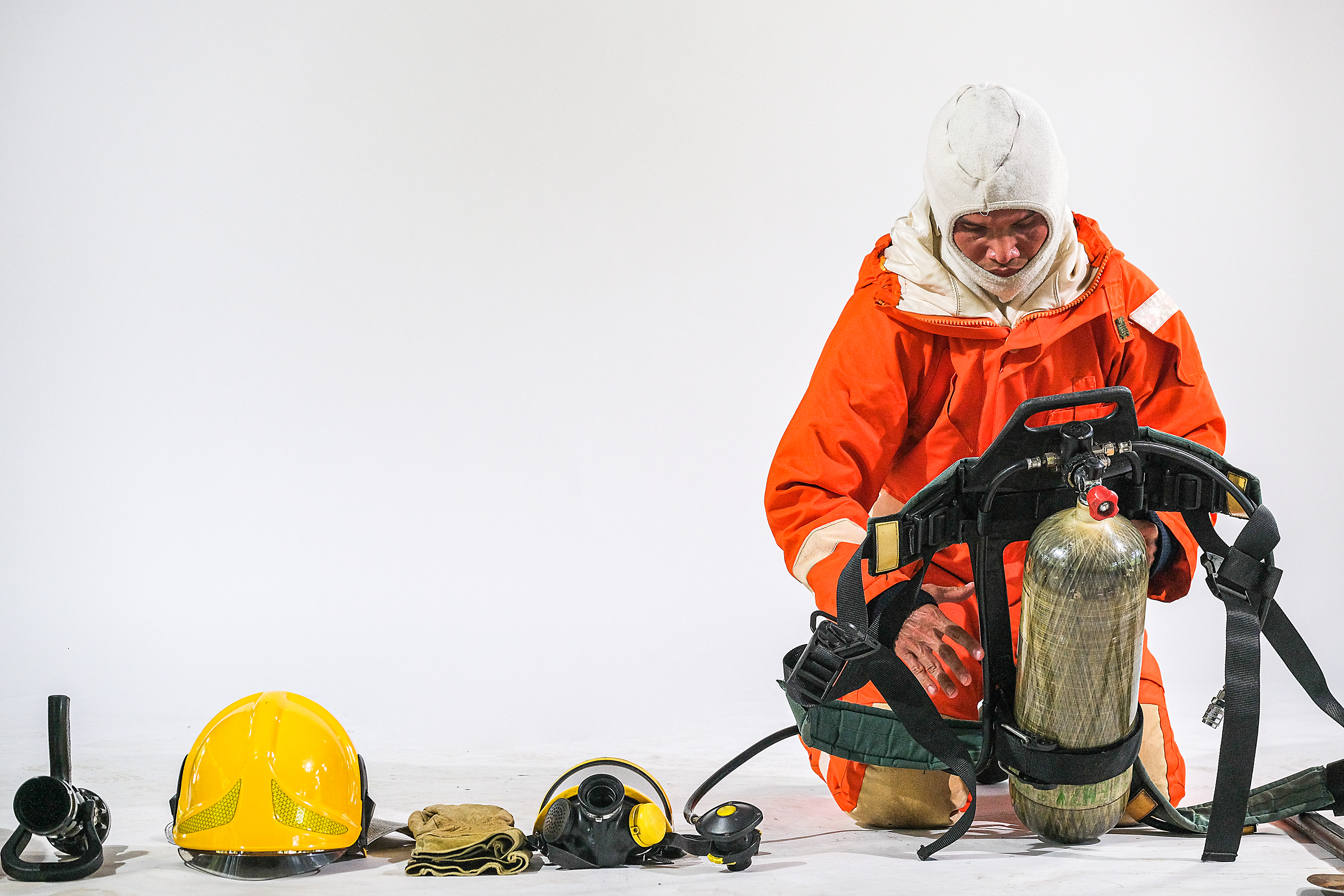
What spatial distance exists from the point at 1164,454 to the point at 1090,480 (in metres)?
0.19

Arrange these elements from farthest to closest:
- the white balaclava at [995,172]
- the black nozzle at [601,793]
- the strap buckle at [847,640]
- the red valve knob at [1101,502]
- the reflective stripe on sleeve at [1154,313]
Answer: the reflective stripe on sleeve at [1154,313], the white balaclava at [995,172], the black nozzle at [601,793], the strap buckle at [847,640], the red valve knob at [1101,502]

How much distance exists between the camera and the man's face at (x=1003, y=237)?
242cm

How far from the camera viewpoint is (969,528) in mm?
2141

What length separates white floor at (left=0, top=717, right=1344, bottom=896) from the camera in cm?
204

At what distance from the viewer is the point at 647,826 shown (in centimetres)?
218

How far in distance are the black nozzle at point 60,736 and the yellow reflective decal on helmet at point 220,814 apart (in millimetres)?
245

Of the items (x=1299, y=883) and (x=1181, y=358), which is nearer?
(x=1299, y=883)

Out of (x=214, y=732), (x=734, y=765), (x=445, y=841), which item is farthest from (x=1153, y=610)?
(x=214, y=732)

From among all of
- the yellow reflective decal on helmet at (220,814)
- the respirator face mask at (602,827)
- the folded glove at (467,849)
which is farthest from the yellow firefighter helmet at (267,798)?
the respirator face mask at (602,827)

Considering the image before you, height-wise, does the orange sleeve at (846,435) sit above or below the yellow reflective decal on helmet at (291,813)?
above

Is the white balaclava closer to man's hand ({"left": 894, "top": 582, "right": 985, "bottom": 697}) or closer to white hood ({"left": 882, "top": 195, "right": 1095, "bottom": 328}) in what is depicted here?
white hood ({"left": 882, "top": 195, "right": 1095, "bottom": 328})

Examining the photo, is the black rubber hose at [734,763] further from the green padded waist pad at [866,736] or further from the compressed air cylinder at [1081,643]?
Answer: the compressed air cylinder at [1081,643]

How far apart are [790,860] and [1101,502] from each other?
0.79 meters

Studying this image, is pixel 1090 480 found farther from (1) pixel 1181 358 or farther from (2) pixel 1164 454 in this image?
(1) pixel 1181 358
